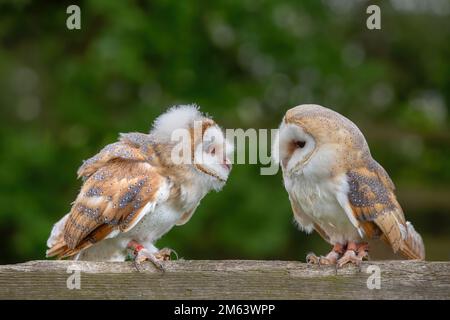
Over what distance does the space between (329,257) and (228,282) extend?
579mm

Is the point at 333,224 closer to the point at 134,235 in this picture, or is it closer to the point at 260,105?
the point at 134,235

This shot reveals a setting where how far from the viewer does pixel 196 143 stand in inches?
147

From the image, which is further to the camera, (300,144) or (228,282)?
(300,144)

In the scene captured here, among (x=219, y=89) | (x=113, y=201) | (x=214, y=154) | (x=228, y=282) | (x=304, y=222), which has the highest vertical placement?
(x=219, y=89)

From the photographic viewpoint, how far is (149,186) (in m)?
3.79

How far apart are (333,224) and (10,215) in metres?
5.13

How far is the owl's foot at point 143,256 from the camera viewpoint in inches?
122

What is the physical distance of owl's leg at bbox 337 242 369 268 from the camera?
3.17 m

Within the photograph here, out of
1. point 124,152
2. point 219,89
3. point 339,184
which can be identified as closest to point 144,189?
point 124,152

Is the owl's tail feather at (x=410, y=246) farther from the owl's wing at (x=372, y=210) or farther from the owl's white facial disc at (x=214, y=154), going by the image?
the owl's white facial disc at (x=214, y=154)

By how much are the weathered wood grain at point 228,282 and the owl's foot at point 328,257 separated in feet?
0.69

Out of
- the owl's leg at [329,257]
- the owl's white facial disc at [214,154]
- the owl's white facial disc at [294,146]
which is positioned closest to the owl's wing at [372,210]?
the owl's leg at [329,257]

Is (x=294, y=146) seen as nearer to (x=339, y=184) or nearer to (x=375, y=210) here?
(x=339, y=184)
